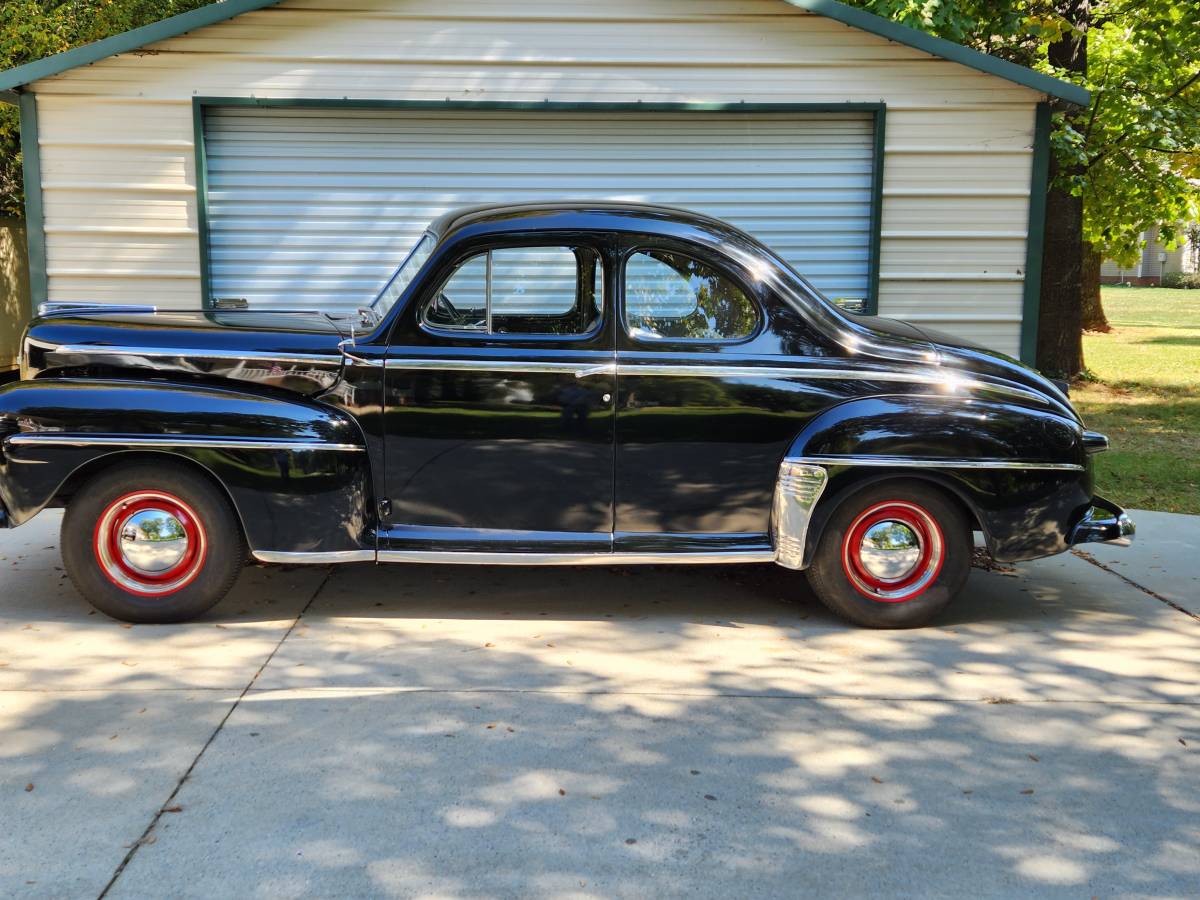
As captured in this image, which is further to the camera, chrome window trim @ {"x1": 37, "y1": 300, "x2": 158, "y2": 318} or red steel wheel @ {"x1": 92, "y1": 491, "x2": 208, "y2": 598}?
chrome window trim @ {"x1": 37, "y1": 300, "x2": 158, "y2": 318}

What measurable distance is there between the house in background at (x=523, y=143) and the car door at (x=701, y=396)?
4.01m

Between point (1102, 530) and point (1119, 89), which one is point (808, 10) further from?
point (1119, 89)

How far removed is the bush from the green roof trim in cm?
3905

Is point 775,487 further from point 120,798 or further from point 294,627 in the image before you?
point 120,798

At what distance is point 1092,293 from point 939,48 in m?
14.8

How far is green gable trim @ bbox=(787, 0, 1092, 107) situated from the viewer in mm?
8945

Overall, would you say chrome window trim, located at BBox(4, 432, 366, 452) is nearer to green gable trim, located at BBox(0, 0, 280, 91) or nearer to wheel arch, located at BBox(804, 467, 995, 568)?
wheel arch, located at BBox(804, 467, 995, 568)

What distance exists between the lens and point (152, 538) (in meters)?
5.48

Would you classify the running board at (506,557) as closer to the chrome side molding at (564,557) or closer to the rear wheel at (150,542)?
the chrome side molding at (564,557)

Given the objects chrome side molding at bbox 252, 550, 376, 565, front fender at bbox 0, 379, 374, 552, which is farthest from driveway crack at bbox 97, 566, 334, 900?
front fender at bbox 0, 379, 374, 552

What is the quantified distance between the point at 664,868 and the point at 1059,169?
1217cm

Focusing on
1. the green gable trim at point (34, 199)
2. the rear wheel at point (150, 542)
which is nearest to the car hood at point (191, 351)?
the rear wheel at point (150, 542)

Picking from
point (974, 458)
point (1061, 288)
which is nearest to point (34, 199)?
point (974, 458)

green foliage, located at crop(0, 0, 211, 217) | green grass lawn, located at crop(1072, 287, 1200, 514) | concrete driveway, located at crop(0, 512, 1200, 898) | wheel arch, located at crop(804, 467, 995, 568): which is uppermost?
green foliage, located at crop(0, 0, 211, 217)
